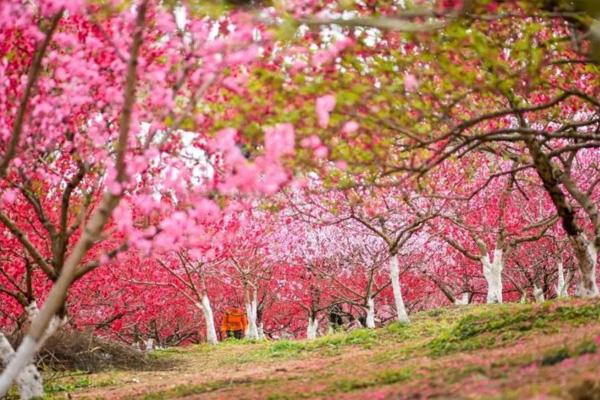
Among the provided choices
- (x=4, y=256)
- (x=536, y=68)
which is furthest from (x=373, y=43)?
(x=4, y=256)

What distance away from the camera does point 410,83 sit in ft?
32.4

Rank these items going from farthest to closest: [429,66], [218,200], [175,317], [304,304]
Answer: [175,317]
[304,304]
[429,66]
[218,200]

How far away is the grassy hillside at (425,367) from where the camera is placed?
7379 millimetres

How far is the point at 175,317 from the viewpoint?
44031mm

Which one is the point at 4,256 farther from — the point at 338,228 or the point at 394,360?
the point at 338,228

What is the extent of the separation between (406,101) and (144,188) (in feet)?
17.8

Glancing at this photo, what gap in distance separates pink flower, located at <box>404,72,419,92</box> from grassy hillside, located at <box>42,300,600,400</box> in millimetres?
4098

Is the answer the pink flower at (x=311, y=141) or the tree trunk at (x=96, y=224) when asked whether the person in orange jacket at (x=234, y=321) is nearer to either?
the pink flower at (x=311, y=141)

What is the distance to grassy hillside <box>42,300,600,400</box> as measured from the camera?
291 inches

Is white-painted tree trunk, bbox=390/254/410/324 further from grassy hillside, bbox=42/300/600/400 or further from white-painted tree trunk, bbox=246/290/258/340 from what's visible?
white-painted tree trunk, bbox=246/290/258/340

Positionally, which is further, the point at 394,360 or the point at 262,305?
the point at 262,305

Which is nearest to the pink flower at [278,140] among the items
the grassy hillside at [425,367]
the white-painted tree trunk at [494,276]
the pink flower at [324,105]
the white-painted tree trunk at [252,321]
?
the pink flower at [324,105]

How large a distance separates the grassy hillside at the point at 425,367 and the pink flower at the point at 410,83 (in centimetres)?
410

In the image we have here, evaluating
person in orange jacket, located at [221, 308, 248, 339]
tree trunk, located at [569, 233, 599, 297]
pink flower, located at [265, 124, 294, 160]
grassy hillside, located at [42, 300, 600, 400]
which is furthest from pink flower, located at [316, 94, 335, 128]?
person in orange jacket, located at [221, 308, 248, 339]
